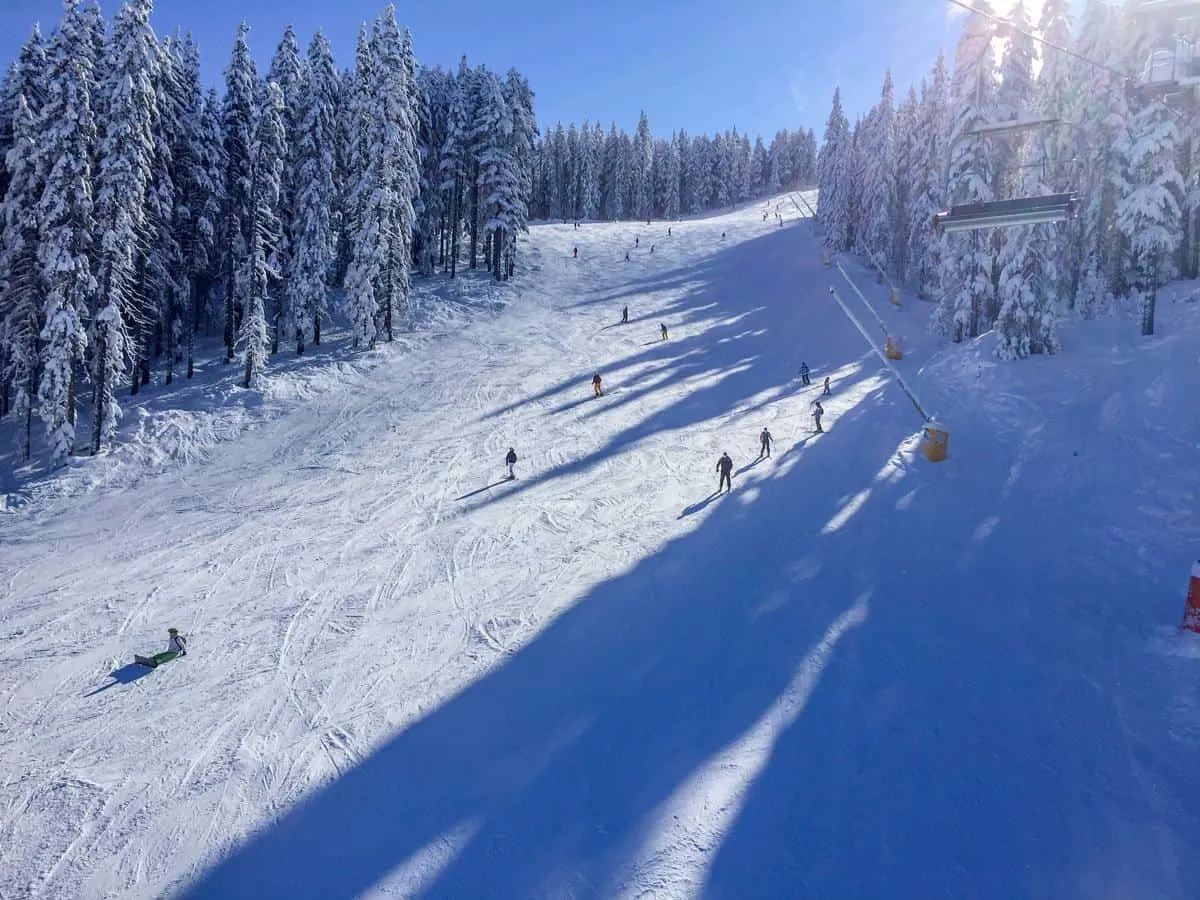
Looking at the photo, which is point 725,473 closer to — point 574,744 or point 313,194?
point 574,744

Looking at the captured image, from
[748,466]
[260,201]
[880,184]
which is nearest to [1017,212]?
[748,466]

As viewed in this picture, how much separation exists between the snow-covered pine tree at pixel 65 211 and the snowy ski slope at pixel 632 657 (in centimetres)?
306

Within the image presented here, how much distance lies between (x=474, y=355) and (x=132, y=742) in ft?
87.0

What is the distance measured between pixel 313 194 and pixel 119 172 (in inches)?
398

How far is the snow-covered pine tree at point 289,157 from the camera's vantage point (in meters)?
35.2

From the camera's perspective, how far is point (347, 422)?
28.4 metres

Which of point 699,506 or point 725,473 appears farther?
point 725,473

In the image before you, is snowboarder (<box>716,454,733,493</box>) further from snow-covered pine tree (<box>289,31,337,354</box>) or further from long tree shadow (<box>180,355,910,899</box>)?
snow-covered pine tree (<box>289,31,337,354</box>)

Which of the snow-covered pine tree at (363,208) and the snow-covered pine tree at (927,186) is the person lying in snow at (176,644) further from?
the snow-covered pine tree at (927,186)

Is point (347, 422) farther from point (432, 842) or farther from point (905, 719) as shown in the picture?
point (905, 719)

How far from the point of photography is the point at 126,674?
1321 cm

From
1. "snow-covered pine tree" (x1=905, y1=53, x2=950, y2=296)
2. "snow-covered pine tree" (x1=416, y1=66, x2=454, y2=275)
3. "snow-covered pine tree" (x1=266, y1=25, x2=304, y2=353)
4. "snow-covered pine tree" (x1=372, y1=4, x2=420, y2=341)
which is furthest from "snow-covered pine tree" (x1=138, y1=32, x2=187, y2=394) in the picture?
"snow-covered pine tree" (x1=905, y1=53, x2=950, y2=296)

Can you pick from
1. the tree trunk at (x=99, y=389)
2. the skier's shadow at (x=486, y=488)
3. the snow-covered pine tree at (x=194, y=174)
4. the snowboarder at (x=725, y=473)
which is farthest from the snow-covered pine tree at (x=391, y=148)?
the snowboarder at (x=725, y=473)

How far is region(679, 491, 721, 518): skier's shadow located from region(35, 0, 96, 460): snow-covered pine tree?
74.1 feet
